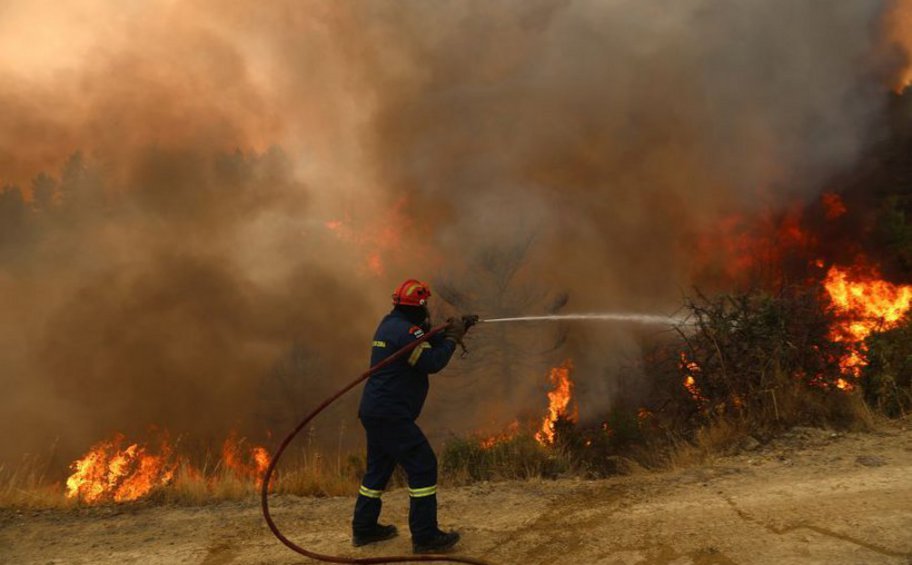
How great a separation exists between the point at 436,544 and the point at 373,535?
524 millimetres

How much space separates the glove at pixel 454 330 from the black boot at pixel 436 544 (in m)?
1.25

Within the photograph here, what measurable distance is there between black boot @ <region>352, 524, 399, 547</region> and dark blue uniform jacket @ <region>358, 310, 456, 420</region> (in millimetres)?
818

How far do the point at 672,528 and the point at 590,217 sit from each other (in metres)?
24.2

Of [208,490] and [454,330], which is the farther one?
[208,490]

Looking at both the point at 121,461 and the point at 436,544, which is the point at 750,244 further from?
the point at 121,461

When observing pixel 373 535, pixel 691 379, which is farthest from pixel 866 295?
pixel 373 535

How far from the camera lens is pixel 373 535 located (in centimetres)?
392

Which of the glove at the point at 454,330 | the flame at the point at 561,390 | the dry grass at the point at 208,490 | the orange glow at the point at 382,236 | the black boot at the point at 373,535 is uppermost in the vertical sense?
the orange glow at the point at 382,236

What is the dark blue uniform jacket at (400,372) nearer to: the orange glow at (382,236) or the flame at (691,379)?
the flame at (691,379)

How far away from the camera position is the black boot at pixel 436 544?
11.9 ft

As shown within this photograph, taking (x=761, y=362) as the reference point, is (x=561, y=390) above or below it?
above

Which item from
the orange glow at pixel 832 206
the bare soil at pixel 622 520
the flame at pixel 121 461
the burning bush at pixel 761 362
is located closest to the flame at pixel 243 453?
the flame at pixel 121 461

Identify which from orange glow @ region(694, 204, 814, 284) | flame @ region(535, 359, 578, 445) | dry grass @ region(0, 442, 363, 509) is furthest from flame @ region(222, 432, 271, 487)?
orange glow @ region(694, 204, 814, 284)

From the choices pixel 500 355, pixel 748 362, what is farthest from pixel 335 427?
pixel 748 362
